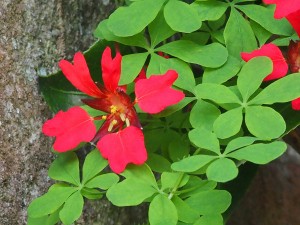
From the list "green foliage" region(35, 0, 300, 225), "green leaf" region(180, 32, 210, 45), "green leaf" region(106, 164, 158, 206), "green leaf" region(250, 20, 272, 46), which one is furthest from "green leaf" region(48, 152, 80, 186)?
"green leaf" region(250, 20, 272, 46)

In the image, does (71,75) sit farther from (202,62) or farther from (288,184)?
(288,184)

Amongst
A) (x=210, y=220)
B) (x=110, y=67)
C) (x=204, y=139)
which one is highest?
(x=110, y=67)

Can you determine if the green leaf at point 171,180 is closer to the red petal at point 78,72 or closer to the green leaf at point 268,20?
the red petal at point 78,72

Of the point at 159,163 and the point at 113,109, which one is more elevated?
the point at 113,109

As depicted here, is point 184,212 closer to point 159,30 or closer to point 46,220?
point 46,220

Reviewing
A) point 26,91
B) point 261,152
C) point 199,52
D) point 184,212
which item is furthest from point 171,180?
point 26,91

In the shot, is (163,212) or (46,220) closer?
(163,212)

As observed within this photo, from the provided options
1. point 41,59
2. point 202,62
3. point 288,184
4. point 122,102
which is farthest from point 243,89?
point 288,184

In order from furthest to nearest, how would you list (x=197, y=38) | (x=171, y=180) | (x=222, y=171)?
1. (x=197, y=38)
2. (x=171, y=180)
3. (x=222, y=171)
